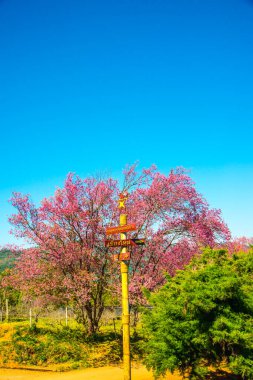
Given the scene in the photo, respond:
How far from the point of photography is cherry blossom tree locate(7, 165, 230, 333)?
17.2 meters

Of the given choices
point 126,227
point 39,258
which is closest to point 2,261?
point 39,258

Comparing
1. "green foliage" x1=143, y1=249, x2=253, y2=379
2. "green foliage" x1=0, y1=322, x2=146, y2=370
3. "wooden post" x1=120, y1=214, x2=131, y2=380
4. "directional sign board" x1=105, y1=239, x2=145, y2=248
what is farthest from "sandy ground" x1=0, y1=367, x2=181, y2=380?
"directional sign board" x1=105, y1=239, x2=145, y2=248

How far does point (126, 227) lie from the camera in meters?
9.62

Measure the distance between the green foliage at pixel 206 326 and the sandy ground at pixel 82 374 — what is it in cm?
349

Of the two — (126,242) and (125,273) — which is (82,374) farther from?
(126,242)

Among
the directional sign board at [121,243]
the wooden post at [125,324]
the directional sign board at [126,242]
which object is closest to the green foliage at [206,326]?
the wooden post at [125,324]

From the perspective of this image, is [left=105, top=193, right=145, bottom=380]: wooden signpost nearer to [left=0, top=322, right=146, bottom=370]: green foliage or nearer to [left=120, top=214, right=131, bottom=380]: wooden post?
[left=120, top=214, right=131, bottom=380]: wooden post

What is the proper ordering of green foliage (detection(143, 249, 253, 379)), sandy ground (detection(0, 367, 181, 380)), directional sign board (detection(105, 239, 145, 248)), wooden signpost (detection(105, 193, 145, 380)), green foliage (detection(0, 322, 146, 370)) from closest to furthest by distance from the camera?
green foliage (detection(143, 249, 253, 379))
wooden signpost (detection(105, 193, 145, 380))
directional sign board (detection(105, 239, 145, 248))
sandy ground (detection(0, 367, 181, 380))
green foliage (detection(0, 322, 146, 370))

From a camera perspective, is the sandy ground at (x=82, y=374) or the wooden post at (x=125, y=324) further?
the sandy ground at (x=82, y=374)

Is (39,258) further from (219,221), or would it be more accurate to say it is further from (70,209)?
(219,221)

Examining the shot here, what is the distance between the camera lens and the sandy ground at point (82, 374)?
12906 millimetres

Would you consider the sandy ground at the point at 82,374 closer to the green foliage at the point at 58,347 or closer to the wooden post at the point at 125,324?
the green foliage at the point at 58,347

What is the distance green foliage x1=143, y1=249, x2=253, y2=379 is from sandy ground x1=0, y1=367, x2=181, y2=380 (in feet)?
11.4

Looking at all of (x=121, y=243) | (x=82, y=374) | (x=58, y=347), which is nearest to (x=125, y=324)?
(x=121, y=243)
